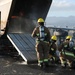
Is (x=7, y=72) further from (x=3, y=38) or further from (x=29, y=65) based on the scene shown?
(x=3, y=38)

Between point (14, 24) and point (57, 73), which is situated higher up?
point (14, 24)

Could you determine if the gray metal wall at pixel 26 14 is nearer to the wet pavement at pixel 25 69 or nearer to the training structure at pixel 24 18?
the training structure at pixel 24 18

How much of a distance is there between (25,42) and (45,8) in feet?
6.51

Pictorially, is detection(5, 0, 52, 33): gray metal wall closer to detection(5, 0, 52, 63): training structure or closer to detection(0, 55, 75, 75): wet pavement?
detection(5, 0, 52, 63): training structure

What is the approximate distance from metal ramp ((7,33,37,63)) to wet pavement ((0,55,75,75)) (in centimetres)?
32

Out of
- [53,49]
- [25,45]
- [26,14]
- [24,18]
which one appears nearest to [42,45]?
[53,49]

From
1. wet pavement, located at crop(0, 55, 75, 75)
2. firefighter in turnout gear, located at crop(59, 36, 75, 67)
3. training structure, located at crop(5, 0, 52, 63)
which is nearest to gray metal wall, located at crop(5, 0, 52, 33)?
training structure, located at crop(5, 0, 52, 63)

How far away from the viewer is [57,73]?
29.6 ft

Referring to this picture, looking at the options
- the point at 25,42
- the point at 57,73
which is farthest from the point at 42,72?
the point at 25,42

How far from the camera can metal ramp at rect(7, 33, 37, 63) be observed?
1090 centimetres

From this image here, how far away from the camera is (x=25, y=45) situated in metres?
11.8

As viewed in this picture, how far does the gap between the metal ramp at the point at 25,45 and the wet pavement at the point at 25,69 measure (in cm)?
32

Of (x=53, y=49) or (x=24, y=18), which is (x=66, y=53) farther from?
(x=24, y=18)

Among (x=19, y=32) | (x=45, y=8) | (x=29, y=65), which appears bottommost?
(x=29, y=65)
